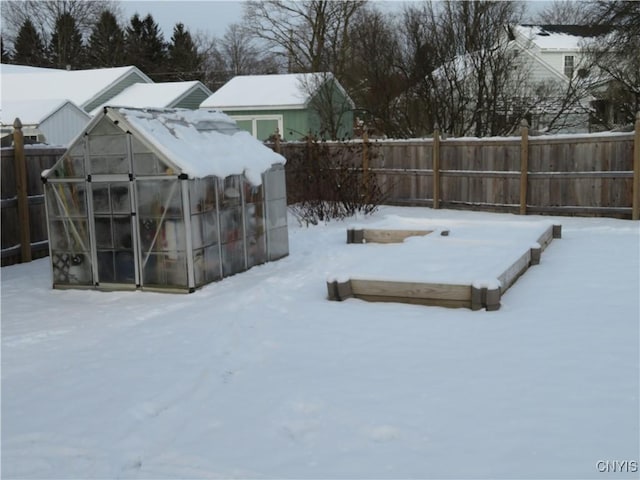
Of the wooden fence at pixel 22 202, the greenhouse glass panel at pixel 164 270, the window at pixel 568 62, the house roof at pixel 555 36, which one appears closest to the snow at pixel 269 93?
the house roof at pixel 555 36

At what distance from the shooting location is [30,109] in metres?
24.2

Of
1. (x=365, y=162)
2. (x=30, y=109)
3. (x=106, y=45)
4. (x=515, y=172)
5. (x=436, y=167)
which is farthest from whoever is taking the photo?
(x=106, y=45)

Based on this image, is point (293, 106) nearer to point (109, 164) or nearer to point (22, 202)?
point (22, 202)

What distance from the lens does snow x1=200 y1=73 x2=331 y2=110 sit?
25.2m

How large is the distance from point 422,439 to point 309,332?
233 centimetres

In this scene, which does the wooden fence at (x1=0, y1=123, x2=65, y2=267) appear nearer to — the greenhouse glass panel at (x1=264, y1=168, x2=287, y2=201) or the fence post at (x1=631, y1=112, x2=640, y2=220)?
the greenhouse glass panel at (x1=264, y1=168, x2=287, y2=201)

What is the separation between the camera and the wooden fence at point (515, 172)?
42.7 ft

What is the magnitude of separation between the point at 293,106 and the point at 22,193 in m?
16.1

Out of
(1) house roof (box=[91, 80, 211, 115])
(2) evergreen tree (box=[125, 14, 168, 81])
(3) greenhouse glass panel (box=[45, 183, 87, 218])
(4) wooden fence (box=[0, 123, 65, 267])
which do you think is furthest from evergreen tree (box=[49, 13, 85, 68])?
(3) greenhouse glass panel (box=[45, 183, 87, 218])

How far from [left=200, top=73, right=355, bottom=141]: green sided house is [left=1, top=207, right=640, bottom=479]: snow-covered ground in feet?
58.5

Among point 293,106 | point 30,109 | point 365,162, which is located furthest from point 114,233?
point 30,109

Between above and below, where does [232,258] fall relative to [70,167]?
below

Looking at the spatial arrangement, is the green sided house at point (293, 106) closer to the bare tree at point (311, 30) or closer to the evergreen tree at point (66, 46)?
the bare tree at point (311, 30)

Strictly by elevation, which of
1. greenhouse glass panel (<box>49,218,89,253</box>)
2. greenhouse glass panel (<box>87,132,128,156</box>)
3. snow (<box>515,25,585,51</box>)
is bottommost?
greenhouse glass panel (<box>49,218,89,253</box>)
